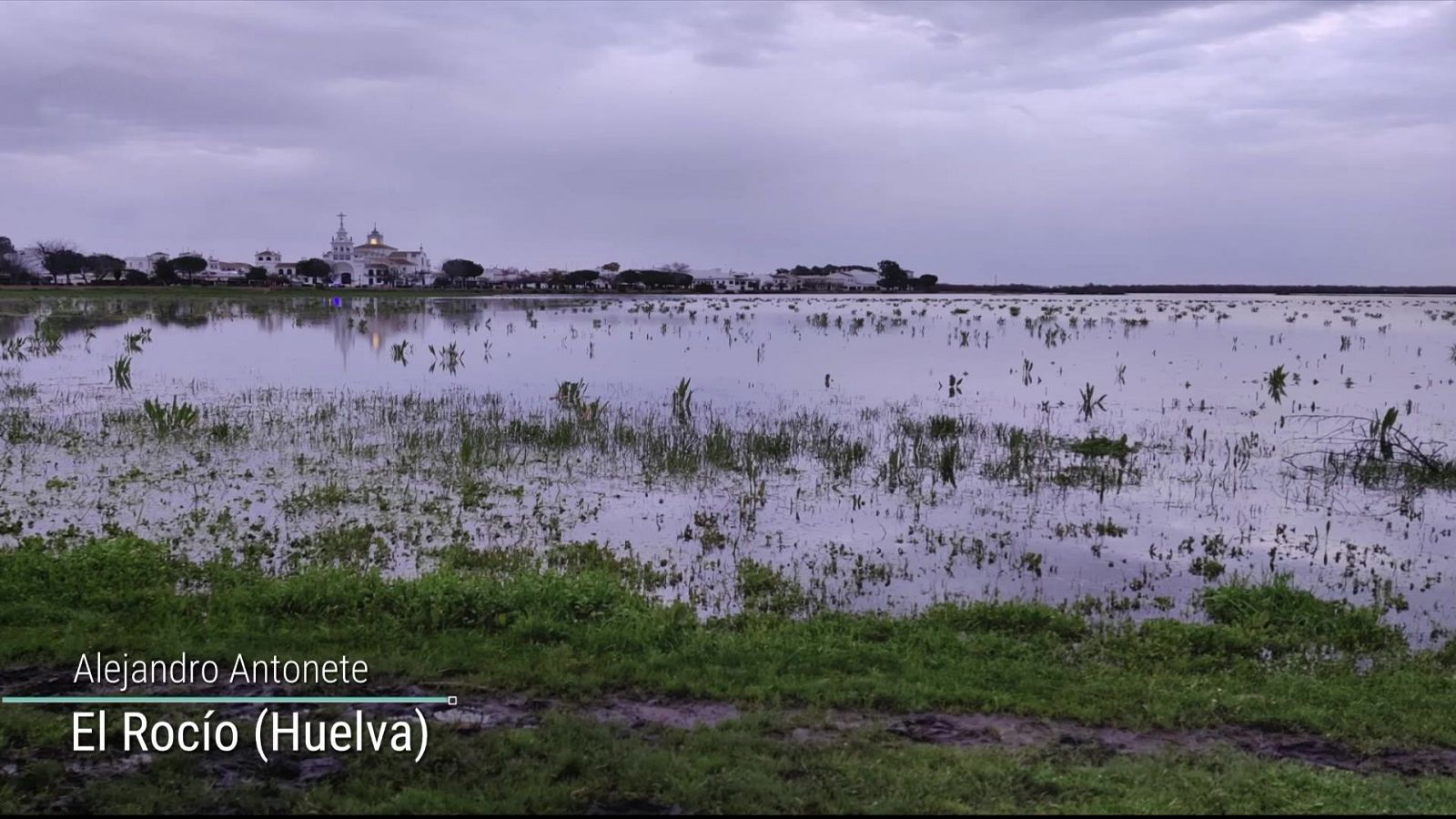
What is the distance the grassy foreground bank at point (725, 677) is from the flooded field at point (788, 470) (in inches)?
40.9

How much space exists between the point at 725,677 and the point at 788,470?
27.8 feet

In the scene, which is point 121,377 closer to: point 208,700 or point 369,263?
point 208,700

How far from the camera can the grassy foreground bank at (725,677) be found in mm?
4719

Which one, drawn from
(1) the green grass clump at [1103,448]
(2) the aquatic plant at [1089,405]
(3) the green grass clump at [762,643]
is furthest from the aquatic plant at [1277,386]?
(3) the green grass clump at [762,643]

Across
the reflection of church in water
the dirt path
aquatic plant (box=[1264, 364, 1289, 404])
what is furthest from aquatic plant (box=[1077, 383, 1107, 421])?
the reflection of church in water

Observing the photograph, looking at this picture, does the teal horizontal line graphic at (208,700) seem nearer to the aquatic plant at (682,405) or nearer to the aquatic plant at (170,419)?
the aquatic plant at (170,419)

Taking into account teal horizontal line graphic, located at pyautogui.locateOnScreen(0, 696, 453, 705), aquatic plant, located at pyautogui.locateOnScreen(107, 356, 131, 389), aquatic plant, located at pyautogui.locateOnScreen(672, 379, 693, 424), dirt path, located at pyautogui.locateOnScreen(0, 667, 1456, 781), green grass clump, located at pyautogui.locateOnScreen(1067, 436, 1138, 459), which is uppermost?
aquatic plant, located at pyautogui.locateOnScreen(107, 356, 131, 389)

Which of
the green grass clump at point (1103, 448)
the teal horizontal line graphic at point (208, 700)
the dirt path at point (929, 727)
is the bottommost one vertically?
the dirt path at point (929, 727)

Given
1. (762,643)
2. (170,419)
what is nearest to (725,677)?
(762,643)

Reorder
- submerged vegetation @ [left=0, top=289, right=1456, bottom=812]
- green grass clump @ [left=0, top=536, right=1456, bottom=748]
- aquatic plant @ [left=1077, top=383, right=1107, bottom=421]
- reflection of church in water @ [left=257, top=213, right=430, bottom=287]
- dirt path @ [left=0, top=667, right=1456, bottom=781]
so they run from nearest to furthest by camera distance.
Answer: submerged vegetation @ [left=0, top=289, right=1456, bottom=812]
dirt path @ [left=0, top=667, right=1456, bottom=781]
green grass clump @ [left=0, top=536, right=1456, bottom=748]
aquatic plant @ [left=1077, top=383, right=1107, bottom=421]
reflection of church in water @ [left=257, top=213, right=430, bottom=287]

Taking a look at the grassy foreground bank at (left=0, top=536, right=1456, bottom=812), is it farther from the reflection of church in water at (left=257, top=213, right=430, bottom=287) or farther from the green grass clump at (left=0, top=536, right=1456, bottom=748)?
the reflection of church in water at (left=257, top=213, right=430, bottom=287)

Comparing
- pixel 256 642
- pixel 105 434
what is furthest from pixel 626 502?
pixel 105 434

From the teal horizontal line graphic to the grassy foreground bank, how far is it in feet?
0.56

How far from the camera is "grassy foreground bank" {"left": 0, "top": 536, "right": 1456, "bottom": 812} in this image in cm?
472
